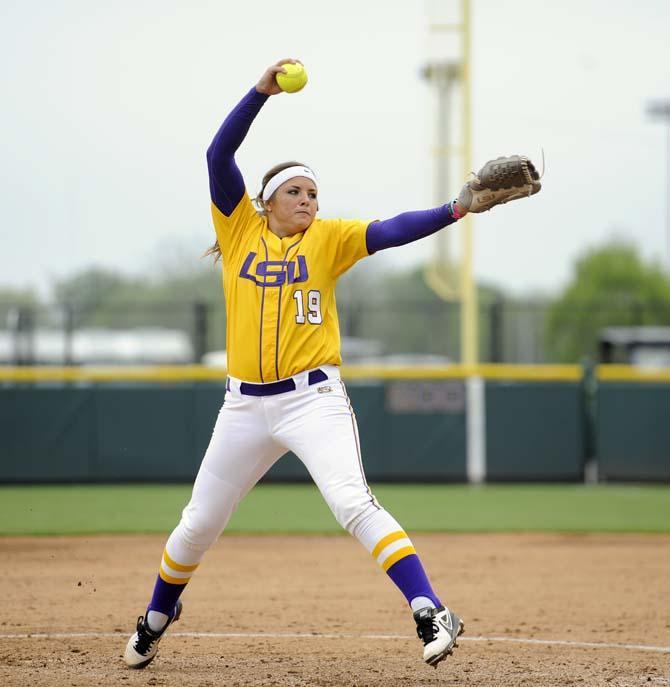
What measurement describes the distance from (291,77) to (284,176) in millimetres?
409

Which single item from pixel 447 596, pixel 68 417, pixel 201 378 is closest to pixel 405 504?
pixel 201 378

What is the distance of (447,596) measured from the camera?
6.95m

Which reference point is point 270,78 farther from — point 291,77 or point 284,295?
point 284,295

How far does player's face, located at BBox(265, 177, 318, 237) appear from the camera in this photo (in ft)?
15.2

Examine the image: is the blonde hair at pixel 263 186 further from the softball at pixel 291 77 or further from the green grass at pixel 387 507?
the green grass at pixel 387 507

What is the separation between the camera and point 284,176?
4.67 metres

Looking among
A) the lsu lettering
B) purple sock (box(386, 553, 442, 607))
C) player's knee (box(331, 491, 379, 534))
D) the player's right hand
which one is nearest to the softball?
the player's right hand

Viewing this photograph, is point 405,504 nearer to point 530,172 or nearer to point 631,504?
point 631,504

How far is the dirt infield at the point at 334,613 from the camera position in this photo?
15.2ft

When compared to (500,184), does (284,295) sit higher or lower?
lower

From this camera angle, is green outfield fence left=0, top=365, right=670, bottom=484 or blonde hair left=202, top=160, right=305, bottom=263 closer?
blonde hair left=202, top=160, right=305, bottom=263

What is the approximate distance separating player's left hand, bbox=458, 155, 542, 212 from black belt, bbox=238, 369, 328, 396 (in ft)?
2.80

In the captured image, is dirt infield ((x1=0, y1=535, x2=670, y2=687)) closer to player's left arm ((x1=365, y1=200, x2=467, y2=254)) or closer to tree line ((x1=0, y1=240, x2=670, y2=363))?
player's left arm ((x1=365, y1=200, x2=467, y2=254))

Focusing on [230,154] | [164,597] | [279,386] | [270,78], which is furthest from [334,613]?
[270,78]
